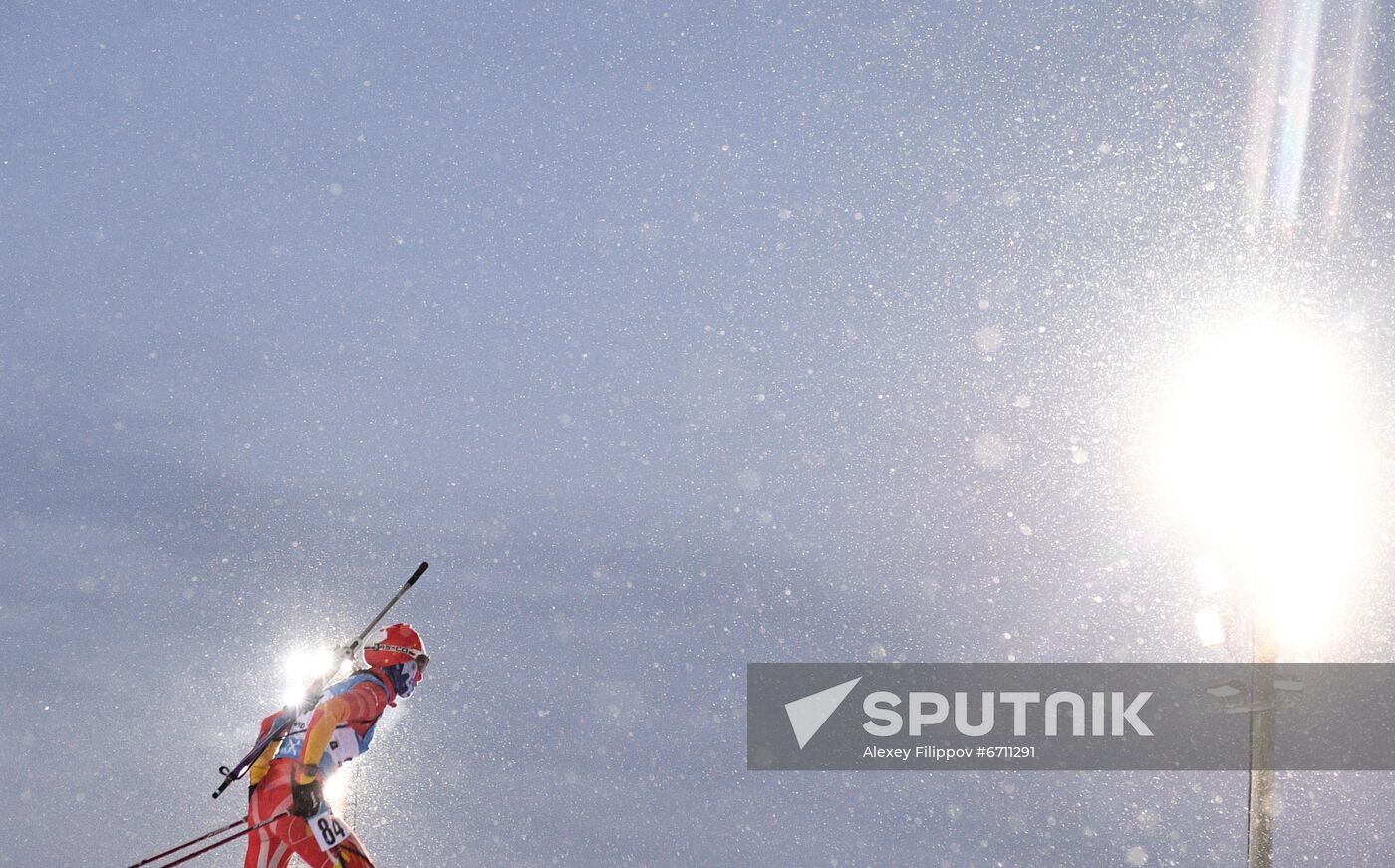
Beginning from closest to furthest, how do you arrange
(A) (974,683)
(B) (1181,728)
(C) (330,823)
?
(C) (330,823)
(B) (1181,728)
(A) (974,683)

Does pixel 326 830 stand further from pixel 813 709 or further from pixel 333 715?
pixel 813 709

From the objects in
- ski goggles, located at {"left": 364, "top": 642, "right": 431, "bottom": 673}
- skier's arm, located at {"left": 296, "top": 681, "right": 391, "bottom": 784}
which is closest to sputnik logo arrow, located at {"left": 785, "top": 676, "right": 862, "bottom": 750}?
ski goggles, located at {"left": 364, "top": 642, "right": 431, "bottom": 673}

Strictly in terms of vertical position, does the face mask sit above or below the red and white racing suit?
above

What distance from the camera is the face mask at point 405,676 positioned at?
9.85 metres

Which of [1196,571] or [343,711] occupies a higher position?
[1196,571]

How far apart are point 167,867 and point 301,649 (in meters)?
2.01

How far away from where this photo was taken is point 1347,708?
57.7ft

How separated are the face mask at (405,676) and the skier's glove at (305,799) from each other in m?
1.09

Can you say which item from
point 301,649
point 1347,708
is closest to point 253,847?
point 301,649

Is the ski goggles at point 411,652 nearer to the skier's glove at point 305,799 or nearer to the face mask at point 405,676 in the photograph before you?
the face mask at point 405,676

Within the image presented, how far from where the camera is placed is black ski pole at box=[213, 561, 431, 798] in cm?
940

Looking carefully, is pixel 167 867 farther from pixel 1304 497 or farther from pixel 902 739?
pixel 902 739

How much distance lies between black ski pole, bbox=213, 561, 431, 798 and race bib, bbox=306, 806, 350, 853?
2.55 feet

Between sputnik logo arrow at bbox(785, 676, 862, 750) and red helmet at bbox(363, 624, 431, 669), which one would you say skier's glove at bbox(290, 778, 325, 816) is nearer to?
red helmet at bbox(363, 624, 431, 669)
